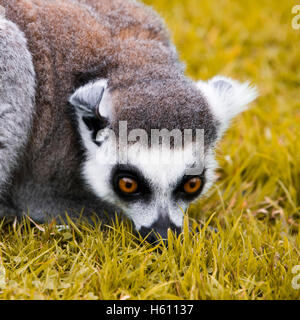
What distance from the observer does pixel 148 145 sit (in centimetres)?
335

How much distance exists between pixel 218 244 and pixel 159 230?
20.4 inches

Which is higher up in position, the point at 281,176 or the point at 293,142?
the point at 293,142

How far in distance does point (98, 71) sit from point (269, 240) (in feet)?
6.55

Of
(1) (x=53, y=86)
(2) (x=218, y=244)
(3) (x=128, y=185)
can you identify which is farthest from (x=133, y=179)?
(1) (x=53, y=86)

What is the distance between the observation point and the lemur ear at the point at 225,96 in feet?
12.6

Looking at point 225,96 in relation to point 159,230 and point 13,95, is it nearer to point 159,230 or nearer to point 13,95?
point 159,230

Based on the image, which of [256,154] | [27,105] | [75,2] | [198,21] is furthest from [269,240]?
[198,21]

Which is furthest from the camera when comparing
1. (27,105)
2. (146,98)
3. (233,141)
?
(233,141)

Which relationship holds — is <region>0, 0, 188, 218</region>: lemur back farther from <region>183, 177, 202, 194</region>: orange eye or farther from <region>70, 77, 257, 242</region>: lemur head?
<region>183, 177, 202, 194</region>: orange eye

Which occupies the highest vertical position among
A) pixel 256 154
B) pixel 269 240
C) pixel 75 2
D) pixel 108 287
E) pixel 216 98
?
pixel 75 2

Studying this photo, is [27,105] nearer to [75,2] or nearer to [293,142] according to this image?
[75,2]

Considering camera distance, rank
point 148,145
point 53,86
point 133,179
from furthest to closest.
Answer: point 53,86 → point 133,179 → point 148,145

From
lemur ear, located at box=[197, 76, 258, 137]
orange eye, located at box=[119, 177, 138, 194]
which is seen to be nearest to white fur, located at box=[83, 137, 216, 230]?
orange eye, located at box=[119, 177, 138, 194]

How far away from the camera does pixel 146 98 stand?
3.46 m
